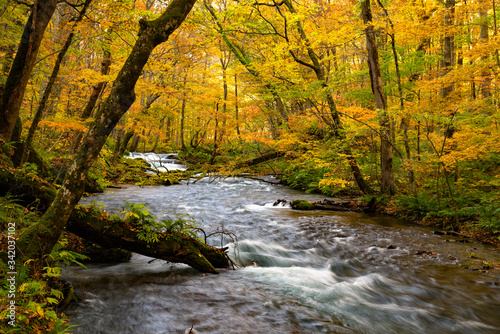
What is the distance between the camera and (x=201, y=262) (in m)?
4.39

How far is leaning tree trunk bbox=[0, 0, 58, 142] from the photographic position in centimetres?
394

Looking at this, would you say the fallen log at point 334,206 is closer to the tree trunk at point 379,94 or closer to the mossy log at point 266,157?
the tree trunk at point 379,94

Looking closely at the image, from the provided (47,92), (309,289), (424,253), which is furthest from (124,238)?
(424,253)

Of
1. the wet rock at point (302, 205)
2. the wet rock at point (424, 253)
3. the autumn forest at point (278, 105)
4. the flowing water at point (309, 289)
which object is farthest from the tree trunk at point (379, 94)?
the wet rock at point (424, 253)

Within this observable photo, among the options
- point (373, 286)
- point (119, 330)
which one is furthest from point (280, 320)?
point (373, 286)

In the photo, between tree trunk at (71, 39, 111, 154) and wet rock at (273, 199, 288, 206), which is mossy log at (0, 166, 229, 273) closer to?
tree trunk at (71, 39, 111, 154)

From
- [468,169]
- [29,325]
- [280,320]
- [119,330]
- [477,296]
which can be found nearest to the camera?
[29,325]

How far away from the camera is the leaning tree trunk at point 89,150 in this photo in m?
2.83

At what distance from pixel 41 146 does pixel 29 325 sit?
8.27 metres

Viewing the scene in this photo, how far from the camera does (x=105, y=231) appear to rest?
3775 millimetres

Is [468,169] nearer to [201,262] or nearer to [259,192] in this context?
[259,192]

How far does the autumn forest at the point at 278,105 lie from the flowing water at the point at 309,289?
27.1 inches

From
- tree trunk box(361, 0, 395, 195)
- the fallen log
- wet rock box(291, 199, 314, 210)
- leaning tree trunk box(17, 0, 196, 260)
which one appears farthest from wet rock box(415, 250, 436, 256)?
leaning tree trunk box(17, 0, 196, 260)

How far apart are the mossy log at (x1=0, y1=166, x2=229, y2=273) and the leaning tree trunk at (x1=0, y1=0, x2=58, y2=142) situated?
82cm
